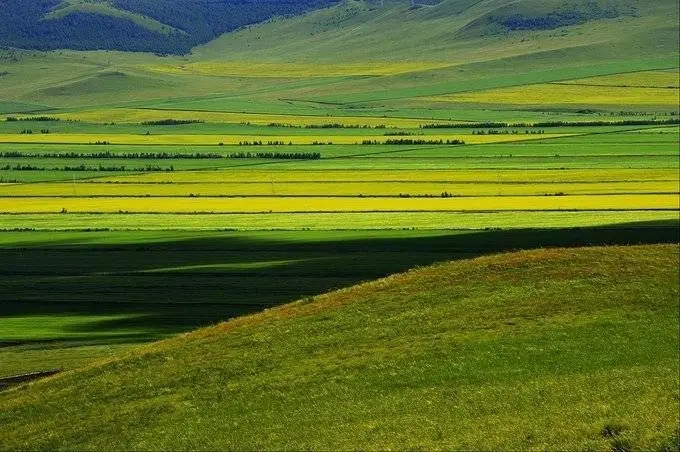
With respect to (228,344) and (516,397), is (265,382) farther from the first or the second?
(516,397)

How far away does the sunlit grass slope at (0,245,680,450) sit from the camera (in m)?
24.9

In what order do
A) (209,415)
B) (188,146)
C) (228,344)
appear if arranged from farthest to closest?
(188,146) < (228,344) < (209,415)

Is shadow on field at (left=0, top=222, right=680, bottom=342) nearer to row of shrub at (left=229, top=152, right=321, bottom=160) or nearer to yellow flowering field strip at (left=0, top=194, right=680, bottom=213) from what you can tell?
yellow flowering field strip at (left=0, top=194, right=680, bottom=213)

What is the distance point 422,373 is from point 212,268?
34.9 m

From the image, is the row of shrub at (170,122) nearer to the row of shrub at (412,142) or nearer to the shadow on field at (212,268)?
the row of shrub at (412,142)

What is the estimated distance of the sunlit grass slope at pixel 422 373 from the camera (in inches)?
979

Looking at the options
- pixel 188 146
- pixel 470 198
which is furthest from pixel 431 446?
pixel 188 146

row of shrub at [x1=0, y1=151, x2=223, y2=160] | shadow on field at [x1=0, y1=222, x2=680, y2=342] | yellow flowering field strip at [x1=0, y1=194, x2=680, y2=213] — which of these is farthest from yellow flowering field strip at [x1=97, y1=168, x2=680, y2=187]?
shadow on field at [x1=0, y1=222, x2=680, y2=342]

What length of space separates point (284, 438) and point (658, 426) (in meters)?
6.95

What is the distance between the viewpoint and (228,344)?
3155 cm

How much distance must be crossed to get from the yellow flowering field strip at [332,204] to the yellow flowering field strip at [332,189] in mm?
3435

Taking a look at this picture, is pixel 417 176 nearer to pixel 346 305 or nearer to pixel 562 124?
pixel 562 124

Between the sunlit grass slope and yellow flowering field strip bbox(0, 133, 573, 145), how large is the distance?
114455mm

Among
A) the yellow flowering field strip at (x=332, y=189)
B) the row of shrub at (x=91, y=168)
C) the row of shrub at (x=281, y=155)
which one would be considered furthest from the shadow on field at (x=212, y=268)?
the row of shrub at (x=281, y=155)
